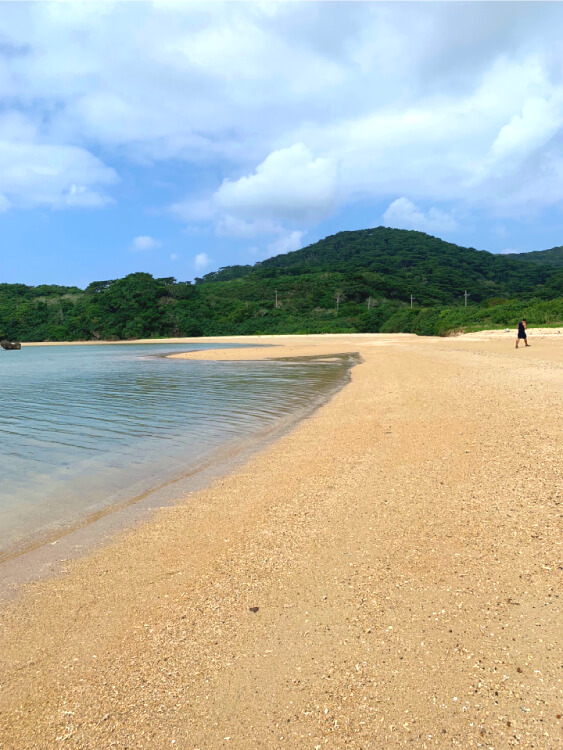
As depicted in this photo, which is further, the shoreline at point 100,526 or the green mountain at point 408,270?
the green mountain at point 408,270

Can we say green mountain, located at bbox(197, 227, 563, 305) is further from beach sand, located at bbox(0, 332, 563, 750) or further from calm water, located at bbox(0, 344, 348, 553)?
beach sand, located at bbox(0, 332, 563, 750)

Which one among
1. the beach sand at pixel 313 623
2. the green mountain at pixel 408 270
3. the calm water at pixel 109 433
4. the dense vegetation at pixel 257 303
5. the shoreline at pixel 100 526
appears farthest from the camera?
the green mountain at pixel 408 270

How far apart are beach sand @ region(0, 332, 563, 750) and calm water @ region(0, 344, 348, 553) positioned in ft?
4.67

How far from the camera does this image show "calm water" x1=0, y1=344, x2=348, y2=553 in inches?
223

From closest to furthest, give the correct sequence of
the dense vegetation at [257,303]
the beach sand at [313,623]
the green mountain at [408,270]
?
the beach sand at [313,623] < the dense vegetation at [257,303] < the green mountain at [408,270]

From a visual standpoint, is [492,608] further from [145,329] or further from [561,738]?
[145,329]

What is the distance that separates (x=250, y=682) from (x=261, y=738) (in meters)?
0.33

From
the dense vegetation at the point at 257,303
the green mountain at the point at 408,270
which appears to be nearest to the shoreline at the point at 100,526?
the dense vegetation at the point at 257,303

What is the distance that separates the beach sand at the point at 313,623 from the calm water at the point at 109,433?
142 centimetres

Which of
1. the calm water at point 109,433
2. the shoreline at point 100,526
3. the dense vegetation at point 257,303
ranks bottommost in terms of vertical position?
the shoreline at point 100,526

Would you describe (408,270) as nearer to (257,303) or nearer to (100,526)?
(257,303)

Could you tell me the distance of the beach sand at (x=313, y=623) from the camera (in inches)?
83.7

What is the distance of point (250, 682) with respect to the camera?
238 centimetres

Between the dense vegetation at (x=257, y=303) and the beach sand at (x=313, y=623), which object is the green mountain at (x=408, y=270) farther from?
the beach sand at (x=313, y=623)
